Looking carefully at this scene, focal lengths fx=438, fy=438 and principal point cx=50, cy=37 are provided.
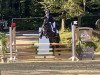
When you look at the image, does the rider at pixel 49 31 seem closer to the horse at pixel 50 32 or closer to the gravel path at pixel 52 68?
the horse at pixel 50 32

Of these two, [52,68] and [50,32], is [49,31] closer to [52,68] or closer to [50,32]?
[50,32]

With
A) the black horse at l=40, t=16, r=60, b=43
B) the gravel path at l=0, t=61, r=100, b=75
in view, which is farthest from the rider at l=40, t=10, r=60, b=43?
the gravel path at l=0, t=61, r=100, b=75

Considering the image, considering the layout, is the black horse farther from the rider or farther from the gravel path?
the gravel path

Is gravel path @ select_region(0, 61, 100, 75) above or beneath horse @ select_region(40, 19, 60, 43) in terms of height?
beneath

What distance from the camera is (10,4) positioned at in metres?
41.1

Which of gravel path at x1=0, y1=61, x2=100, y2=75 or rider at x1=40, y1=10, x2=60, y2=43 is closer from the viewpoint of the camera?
gravel path at x1=0, y1=61, x2=100, y2=75

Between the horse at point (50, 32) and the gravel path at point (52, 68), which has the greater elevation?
the horse at point (50, 32)

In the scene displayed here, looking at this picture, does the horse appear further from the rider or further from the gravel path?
the gravel path

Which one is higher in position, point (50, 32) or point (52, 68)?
point (50, 32)

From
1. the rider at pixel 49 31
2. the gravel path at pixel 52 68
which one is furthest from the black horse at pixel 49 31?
the gravel path at pixel 52 68

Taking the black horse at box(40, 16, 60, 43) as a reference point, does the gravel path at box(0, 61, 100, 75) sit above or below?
below

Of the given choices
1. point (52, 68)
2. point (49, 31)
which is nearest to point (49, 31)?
point (49, 31)

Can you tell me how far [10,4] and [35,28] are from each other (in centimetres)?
612

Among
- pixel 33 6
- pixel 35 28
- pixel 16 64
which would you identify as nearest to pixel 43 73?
pixel 16 64
